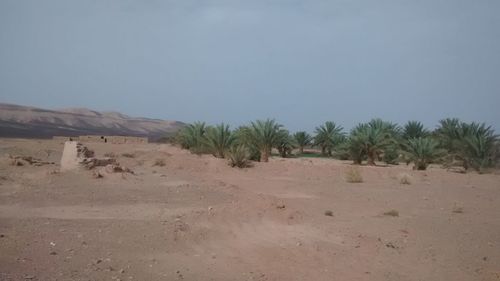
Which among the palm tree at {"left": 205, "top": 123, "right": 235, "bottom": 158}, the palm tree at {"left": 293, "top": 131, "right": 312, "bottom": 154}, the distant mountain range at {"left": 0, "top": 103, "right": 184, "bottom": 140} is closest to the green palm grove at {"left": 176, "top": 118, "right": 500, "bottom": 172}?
the palm tree at {"left": 205, "top": 123, "right": 235, "bottom": 158}

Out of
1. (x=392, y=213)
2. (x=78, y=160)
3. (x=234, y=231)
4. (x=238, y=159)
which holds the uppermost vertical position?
(x=238, y=159)

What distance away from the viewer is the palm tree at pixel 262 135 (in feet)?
81.8

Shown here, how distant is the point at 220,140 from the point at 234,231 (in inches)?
647

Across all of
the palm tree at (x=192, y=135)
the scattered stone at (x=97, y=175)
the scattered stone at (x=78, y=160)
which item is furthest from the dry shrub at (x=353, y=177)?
the palm tree at (x=192, y=135)

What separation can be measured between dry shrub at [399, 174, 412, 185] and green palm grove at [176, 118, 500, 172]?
5.91m

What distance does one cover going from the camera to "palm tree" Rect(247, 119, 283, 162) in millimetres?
24938

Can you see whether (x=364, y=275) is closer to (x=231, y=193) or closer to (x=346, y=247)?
(x=346, y=247)

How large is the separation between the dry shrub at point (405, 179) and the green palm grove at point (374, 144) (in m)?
5.91

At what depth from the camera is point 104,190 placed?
11.9 m

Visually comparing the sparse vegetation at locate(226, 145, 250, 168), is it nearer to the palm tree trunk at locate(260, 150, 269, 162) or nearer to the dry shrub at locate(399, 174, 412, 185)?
the palm tree trunk at locate(260, 150, 269, 162)

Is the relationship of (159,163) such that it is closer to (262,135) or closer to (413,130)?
(262,135)

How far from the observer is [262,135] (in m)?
24.9

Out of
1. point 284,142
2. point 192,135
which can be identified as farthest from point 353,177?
point 192,135

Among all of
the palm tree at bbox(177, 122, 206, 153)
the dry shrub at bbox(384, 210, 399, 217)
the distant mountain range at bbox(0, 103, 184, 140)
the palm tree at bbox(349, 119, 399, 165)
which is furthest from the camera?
the distant mountain range at bbox(0, 103, 184, 140)
